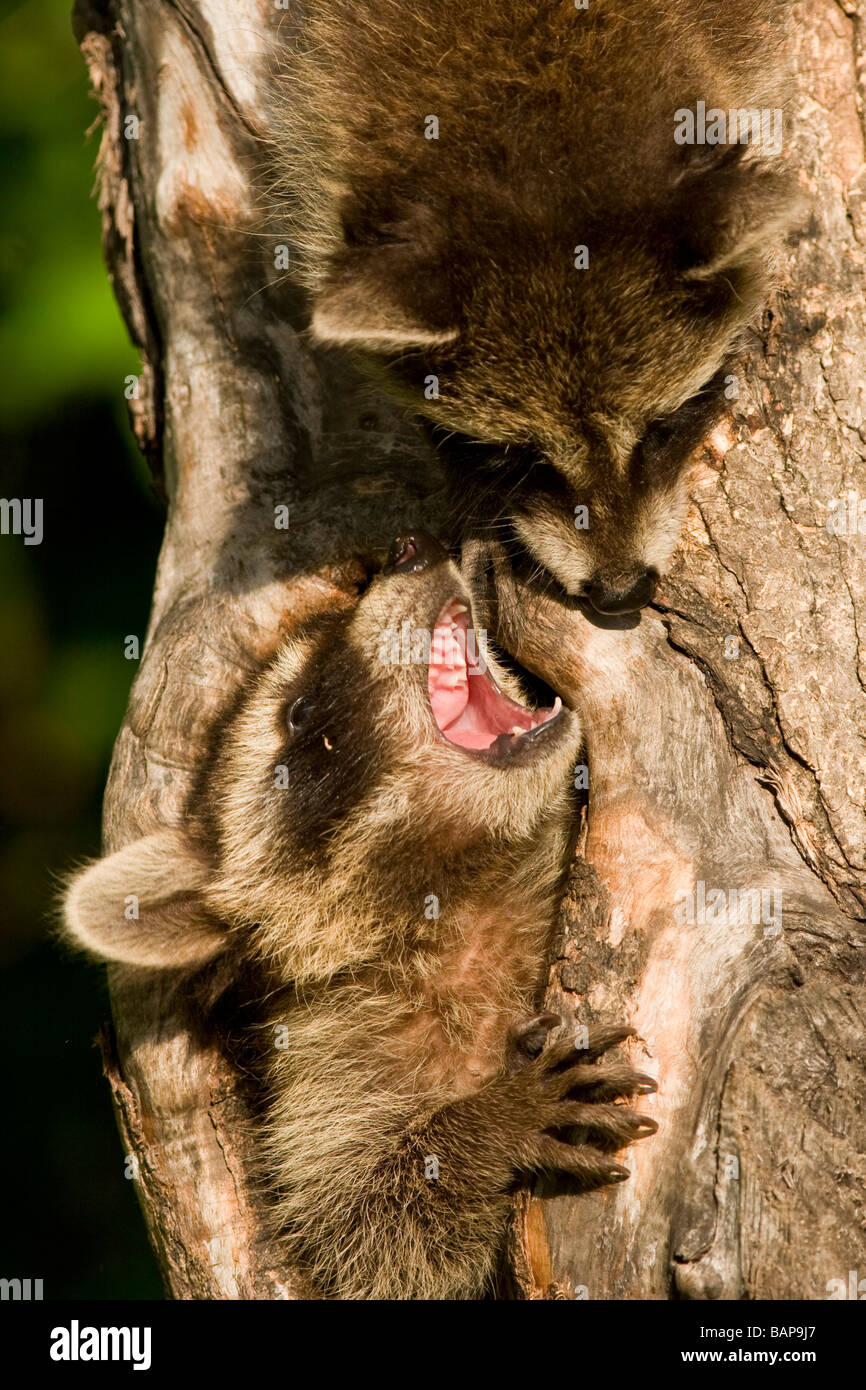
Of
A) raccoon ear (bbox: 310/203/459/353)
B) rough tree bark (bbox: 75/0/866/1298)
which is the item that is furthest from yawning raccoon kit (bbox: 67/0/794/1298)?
rough tree bark (bbox: 75/0/866/1298)

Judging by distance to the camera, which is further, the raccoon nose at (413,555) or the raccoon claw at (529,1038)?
the raccoon nose at (413,555)

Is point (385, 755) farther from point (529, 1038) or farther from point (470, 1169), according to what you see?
point (470, 1169)

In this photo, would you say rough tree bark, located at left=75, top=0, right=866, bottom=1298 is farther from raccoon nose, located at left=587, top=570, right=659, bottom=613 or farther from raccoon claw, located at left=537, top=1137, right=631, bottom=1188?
raccoon nose, located at left=587, top=570, right=659, bottom=613

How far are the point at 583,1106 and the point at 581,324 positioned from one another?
6.53ft

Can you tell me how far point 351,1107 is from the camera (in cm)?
439

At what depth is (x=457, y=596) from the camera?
4008mm

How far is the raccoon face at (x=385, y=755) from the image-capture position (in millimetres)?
3934

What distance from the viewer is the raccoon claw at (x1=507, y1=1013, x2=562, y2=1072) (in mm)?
3508

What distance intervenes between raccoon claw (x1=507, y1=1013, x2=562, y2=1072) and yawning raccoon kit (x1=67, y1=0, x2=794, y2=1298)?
17mm

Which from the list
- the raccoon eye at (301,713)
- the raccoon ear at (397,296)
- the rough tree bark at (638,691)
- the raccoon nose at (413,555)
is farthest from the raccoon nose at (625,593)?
the raccoon eye at (301,713)

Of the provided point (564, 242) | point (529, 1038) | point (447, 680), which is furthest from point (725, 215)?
point (529, 1038)

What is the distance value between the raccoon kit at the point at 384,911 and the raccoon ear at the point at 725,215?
119 centimetres

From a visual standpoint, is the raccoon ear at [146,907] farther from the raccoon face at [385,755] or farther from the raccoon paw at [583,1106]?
the raccoon paw at [583,1106]

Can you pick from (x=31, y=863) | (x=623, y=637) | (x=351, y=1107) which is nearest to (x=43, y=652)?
(x=31, y=863)
